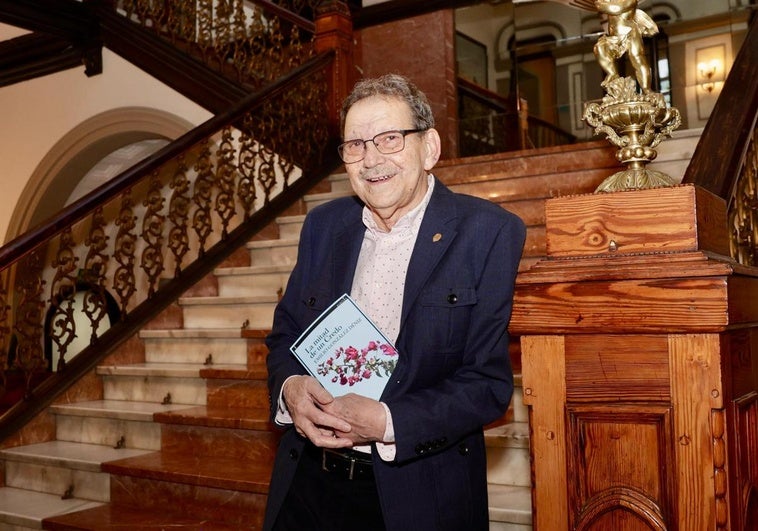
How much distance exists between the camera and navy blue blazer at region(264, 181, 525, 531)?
5.63ft

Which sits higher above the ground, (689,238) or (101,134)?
(101,134)

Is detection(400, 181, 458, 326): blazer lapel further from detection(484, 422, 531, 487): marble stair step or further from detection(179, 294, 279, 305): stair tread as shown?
detection(179, 294, 279, 305): stair tread

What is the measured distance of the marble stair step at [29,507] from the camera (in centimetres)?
362

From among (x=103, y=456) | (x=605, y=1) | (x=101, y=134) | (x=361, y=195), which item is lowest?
(x=103, y=456)

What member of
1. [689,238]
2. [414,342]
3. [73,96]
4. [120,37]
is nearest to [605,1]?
[689,238]

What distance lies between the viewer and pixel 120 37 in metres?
7.58

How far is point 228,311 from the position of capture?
197 inches

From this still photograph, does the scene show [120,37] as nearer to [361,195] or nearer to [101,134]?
[101,134]

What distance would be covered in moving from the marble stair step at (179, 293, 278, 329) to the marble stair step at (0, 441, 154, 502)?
1.03 m

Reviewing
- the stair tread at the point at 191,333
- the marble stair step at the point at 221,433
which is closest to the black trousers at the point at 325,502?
the marble stair step at the point at 221,433

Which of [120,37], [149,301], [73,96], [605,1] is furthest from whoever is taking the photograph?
[73,96]

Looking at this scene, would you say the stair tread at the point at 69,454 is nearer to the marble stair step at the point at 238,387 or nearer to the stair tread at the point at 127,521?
the stair tread at the point at 127,521

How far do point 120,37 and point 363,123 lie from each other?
6437mm

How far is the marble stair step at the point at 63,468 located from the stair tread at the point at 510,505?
1885 mm
